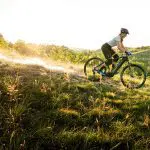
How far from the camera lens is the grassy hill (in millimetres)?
7108

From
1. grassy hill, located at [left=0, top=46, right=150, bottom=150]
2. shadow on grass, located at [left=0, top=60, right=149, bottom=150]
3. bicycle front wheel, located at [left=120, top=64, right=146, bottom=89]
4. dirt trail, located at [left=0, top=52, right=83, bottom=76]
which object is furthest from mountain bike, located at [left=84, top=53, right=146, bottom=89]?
shadow on grass, located at [left=0, top=60, right=149, bottom=150]

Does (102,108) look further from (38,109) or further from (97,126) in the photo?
(38,109)

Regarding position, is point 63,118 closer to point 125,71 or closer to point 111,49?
point 125,71

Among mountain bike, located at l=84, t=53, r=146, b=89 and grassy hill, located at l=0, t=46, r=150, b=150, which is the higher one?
mountain bike, located at l=84, t=53, r=146, b=89

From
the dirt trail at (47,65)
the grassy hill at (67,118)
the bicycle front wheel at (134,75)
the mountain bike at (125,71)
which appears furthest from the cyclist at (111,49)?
the grassy hill at (67,118)

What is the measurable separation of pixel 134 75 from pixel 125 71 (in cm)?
38

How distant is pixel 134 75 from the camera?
42.8ft

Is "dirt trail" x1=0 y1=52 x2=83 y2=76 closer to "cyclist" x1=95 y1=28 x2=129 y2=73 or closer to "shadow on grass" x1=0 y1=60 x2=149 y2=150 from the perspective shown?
"cyclist" x1=95 y1=28 x2=129 y2=73

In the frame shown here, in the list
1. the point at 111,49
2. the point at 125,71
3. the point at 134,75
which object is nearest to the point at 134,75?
the point at 134,75

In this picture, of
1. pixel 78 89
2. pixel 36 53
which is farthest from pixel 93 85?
pixel 36 53

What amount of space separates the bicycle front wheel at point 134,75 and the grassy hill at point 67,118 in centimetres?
189

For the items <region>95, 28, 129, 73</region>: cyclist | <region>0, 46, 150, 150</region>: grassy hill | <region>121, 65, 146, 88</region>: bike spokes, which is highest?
<region>95, 28, 129, 73</region>: cyclist

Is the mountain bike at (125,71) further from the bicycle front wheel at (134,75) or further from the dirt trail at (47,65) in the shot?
the dirt trail at (47,65)

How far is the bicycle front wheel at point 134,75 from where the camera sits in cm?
1269
